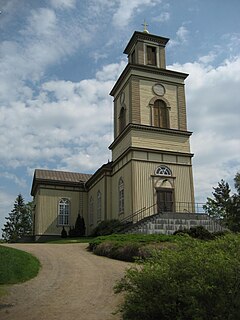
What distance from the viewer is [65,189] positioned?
4150cm

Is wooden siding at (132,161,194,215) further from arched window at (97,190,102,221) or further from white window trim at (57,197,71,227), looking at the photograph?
white window trim at (57,197,71,227)

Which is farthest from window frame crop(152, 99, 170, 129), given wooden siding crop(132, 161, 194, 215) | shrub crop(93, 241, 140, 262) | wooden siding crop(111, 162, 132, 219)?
shrub crop(93, 241, 140, 262)

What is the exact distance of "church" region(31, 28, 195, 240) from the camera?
97.9ft

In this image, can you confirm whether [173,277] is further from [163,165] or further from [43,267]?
[163,165]

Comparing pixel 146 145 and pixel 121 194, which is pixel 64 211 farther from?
pixel 146 145

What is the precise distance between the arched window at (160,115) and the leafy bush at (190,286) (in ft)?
77.4

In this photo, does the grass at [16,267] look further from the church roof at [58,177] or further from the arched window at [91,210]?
the church roof at [58,177]

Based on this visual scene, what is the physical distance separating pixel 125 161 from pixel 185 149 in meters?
4.87

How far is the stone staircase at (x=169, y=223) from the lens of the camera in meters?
25.1

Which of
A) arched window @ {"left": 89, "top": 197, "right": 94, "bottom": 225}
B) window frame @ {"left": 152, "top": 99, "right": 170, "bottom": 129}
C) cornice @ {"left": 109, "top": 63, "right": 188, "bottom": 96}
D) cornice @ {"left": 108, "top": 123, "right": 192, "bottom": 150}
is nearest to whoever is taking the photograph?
cornice @ {"left": 108, "top": 123, "right": 192, "bottom": 150}

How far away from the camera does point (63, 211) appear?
4078 cm

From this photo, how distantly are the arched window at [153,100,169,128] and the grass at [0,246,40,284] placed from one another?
18157 millimetres

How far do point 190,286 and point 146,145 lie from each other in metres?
23.3

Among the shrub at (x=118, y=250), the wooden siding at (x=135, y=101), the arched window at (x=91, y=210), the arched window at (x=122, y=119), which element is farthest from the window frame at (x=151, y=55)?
the shrub at (x=118, y=250)
